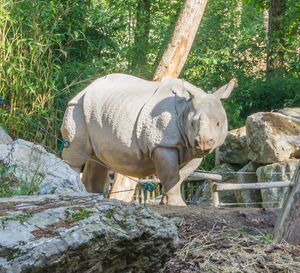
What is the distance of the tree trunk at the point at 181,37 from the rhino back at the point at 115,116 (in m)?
1.39

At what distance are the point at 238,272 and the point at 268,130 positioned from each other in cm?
455

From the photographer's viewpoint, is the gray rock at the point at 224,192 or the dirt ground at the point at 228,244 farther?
the gray rock at the point at 224,192

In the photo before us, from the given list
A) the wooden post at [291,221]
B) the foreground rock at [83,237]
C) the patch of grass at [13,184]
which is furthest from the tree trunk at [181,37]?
the foreground rock at [83,237]

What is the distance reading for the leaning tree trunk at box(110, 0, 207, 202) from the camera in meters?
6.93

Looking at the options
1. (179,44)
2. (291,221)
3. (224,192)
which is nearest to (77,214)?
(291,221)

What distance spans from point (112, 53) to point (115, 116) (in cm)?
431

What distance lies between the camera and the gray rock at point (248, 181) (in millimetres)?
7656


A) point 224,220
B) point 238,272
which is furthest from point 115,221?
point 224,220

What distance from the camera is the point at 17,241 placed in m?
1.76

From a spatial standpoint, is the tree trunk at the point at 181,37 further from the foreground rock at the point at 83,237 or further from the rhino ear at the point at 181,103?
the foreground rock at the point at 83,237

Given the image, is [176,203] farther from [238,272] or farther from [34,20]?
[34,20]

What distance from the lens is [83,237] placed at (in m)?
1.93

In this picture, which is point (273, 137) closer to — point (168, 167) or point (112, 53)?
point (168, 167)

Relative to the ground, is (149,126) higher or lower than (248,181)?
higher
